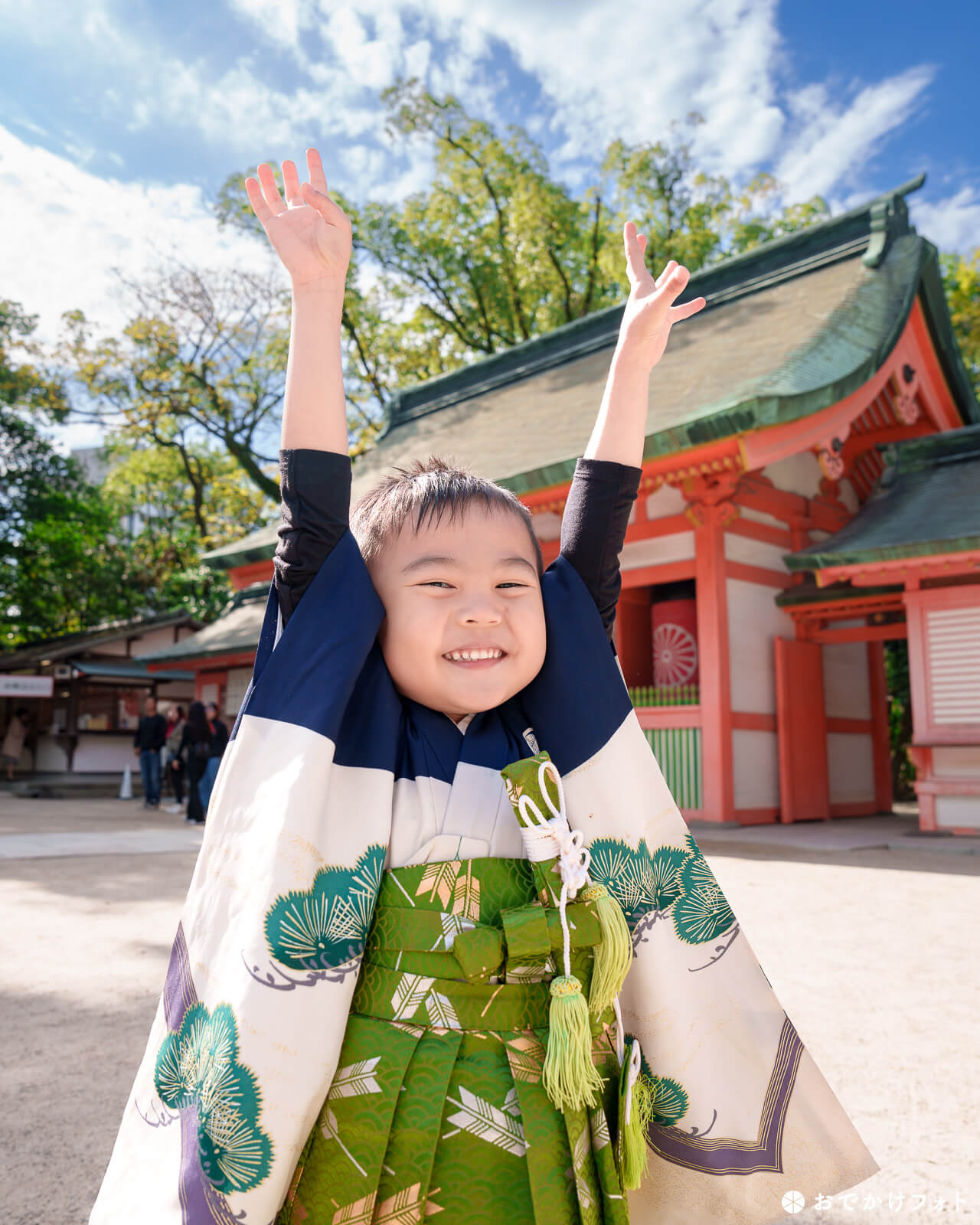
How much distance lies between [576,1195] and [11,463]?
779 inches

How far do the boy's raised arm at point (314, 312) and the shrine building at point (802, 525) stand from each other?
5.57 m

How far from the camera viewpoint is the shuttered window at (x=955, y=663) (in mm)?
6875

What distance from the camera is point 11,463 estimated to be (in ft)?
58.3

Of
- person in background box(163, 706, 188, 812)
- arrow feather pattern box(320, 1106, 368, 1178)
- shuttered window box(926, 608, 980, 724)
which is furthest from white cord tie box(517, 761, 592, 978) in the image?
person in background box(163, 706, 188, 812)

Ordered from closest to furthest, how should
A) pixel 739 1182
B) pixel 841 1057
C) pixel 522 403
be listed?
pixel 739 1182 < pixel 841 1057 < pixel 522 403

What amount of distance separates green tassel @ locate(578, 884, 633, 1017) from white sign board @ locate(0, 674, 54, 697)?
16.8 meters

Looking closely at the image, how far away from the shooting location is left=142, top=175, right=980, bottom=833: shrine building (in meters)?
6.89

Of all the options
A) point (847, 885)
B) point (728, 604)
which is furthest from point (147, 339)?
point (847, 885)

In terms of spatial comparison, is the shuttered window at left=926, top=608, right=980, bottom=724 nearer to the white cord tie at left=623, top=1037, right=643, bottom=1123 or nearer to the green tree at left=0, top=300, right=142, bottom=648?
the white cord tie at left=623, top=1037, right=643, bottom=1123

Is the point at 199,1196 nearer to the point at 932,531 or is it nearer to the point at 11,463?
the point at 932,531

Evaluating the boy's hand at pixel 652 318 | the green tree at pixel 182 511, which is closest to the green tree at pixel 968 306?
the green tree at pixel 182 511

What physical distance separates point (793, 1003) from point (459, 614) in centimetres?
212

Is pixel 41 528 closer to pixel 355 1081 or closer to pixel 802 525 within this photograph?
pixel 802 525

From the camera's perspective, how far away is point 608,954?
1.08 metres
